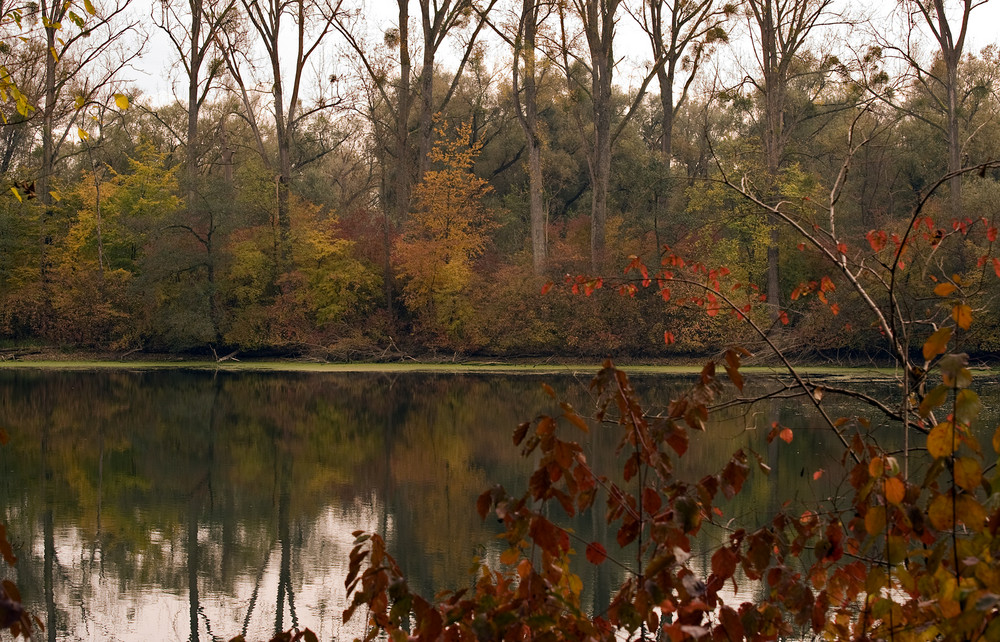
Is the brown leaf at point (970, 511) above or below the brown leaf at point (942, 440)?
below

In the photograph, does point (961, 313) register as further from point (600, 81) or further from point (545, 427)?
point (600, 81)

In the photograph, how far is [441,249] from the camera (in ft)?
111

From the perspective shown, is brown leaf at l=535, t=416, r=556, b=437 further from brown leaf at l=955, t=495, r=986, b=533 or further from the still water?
the still water

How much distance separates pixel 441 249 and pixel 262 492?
22.9 meters

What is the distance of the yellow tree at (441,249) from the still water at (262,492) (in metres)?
11.2

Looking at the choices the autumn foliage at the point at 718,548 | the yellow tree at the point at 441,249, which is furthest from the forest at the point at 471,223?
the autumn foliage at the point at 718,548

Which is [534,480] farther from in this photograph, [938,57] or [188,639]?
[938,57]

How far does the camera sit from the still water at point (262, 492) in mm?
7133

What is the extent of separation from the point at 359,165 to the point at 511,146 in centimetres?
1077

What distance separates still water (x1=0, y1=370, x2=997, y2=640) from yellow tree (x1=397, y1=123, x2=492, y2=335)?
11172mm

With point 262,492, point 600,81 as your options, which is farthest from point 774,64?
point 262,492

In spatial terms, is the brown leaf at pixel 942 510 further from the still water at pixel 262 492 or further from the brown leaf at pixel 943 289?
the still water at pixel 262 492

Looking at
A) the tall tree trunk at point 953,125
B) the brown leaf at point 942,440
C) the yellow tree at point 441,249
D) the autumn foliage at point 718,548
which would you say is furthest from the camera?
the yellow tree at point 441,249

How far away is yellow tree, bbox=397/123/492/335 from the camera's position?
110 ft
